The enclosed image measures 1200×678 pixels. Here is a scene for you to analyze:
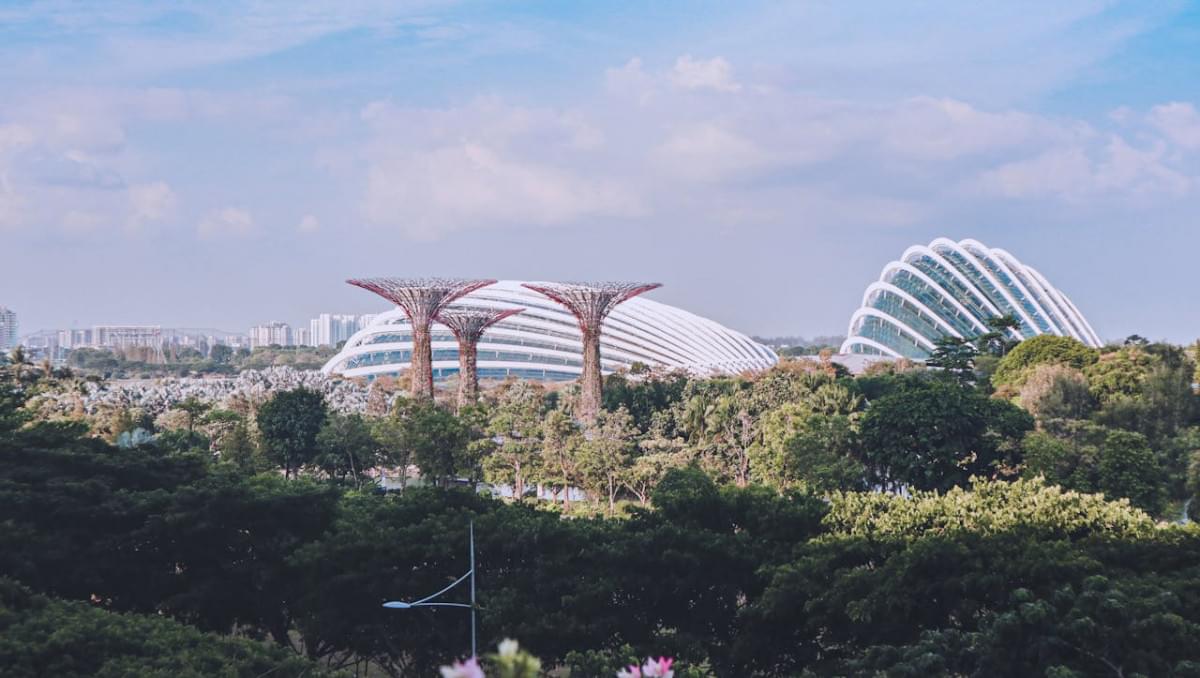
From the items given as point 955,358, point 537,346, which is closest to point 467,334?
point 955,358

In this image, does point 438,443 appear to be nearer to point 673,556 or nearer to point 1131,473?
point 673,556

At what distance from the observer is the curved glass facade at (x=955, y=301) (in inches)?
3278

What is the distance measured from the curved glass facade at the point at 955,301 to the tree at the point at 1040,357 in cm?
1965

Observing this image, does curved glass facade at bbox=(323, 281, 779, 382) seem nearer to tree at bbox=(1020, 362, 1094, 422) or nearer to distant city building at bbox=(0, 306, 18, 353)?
tree at bbox=(1020, 362, 1094, 422)

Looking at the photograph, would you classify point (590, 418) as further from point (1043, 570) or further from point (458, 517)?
point (1043, 570)

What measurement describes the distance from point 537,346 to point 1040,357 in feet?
127

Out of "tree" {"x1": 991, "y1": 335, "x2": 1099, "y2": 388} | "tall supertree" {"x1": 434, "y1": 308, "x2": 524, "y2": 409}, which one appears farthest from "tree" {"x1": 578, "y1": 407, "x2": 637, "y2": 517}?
"tree" {"x1": 991, "y1": 335, "x2": 1099, "y2": 388}

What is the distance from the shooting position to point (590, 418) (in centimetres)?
4666

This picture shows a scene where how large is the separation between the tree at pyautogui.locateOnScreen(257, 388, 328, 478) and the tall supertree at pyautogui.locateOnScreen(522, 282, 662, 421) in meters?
10.8

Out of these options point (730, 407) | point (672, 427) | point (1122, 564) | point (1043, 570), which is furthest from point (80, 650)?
point (672, 427)

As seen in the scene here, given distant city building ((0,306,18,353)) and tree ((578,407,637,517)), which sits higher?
distant city building ((0,306,18,353))

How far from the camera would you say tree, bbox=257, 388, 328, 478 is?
4306cm

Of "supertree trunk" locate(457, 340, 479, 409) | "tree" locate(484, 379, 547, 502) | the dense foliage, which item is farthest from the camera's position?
"supertree trunk" locate(457, 340, 479, 409)

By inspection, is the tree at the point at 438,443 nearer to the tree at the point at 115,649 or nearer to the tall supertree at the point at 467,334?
the tall supertree at the point at 467,334
